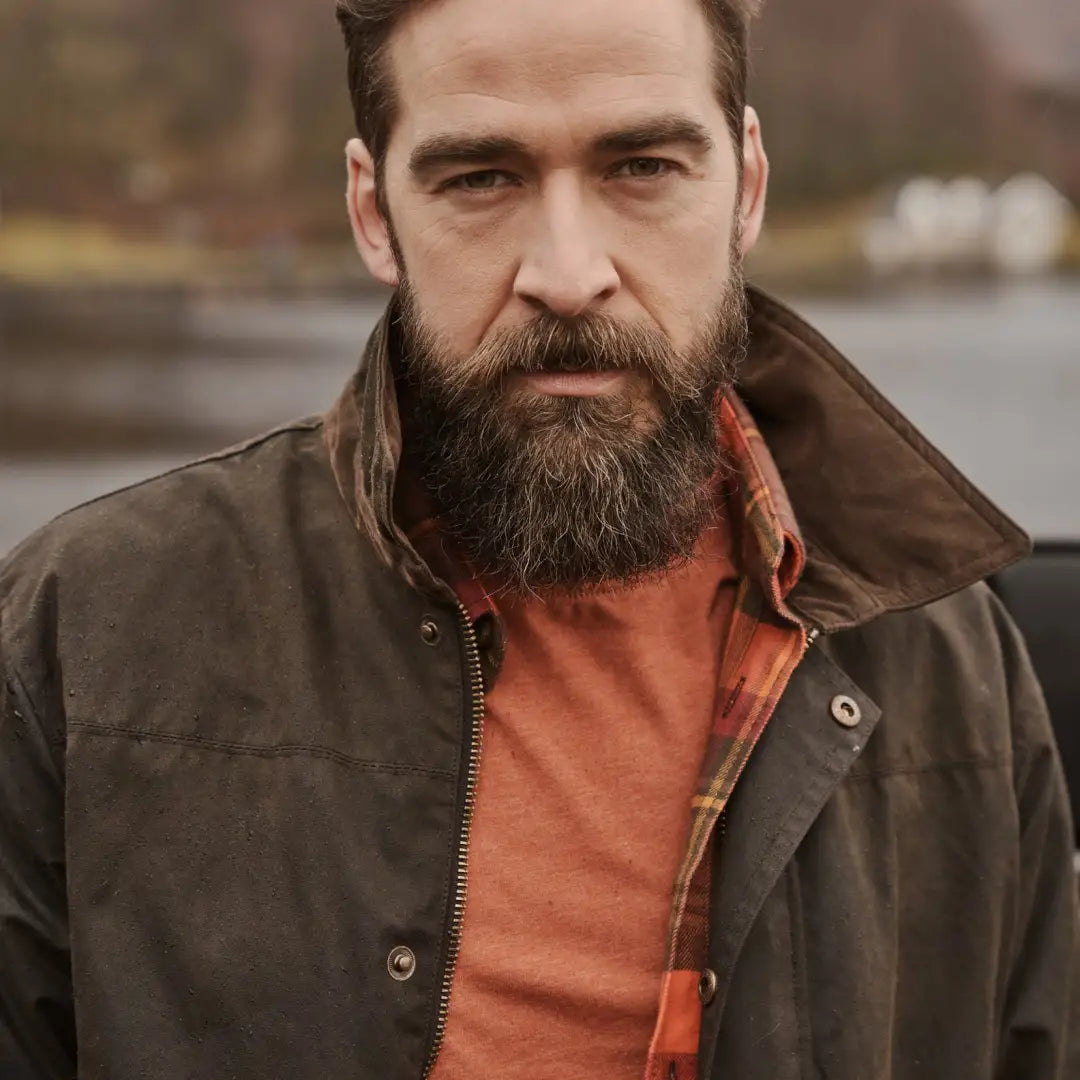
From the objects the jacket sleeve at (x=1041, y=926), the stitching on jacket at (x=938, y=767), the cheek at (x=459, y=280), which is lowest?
the jacket sleeve at (x=1041, y=926)

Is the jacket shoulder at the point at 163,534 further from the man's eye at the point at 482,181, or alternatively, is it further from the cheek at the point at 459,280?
the man's eye at the point at 482,181

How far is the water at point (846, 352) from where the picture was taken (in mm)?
1903

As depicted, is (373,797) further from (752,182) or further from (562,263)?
(752,182)

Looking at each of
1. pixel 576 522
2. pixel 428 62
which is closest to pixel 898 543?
pixel 576 522

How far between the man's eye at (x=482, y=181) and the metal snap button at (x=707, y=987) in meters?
0.72

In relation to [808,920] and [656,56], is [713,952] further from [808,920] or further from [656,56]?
[656,56]

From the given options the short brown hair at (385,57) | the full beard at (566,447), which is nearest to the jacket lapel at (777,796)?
the full beard at (566,447)

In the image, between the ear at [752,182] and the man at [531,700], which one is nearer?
the man at [531,700]

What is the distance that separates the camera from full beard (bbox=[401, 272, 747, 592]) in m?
1.21

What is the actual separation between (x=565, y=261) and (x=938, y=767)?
622 millimetres

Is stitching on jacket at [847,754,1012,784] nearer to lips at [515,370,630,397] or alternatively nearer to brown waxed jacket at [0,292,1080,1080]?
brown waxed jacket at [0,292,1080,1080]

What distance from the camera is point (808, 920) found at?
122 cm

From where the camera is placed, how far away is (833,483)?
55.0 inches

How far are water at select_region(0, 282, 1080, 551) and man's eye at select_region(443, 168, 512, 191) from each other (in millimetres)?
722
